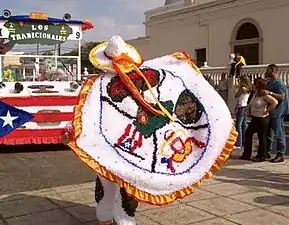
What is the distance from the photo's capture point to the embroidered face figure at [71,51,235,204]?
161 inches

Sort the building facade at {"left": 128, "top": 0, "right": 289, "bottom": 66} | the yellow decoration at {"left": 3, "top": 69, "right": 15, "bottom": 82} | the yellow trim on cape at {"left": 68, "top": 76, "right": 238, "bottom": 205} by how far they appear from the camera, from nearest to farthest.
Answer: the yellow trim on cape at {"left": 68, "top": 76, "right": 238, "bottom": 205} → the yellow decoration at {"left": 3, "top": 69, "right": 15, "bottom": 82} → the building facade at {"left": 128, "top": 0, "right": 289, "bottom": 66}

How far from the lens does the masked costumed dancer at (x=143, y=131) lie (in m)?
4.07

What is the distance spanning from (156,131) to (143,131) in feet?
0.37

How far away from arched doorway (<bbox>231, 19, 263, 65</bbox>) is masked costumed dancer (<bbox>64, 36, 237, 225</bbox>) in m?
20.8

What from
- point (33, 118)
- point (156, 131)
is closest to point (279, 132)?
point (33, 118)

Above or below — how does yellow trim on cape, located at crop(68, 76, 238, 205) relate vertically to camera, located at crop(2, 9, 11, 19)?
below

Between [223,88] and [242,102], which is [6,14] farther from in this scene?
[223,88]

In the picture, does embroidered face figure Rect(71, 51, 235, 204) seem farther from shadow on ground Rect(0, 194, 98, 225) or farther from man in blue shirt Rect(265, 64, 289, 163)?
man in blue shirt Rect(265, 64, 289, 163)

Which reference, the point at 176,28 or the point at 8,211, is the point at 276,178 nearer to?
the point at 8,211

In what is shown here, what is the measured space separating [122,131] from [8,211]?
2090 millimetres

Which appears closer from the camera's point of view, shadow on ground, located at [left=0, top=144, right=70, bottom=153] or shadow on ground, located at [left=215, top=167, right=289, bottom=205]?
shadow on ground, located at [left=215, top=167, right=289, bottom=205]

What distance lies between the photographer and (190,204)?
5652mm

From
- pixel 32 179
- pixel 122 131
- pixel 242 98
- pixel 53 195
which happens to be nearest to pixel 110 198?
pixel 122 131

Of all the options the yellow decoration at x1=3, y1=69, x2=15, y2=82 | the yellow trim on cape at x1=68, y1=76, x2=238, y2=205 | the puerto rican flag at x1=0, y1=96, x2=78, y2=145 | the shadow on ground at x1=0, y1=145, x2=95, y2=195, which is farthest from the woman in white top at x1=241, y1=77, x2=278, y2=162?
the yellow decoration at x1=3, y1=69, x2=15, y2=82
